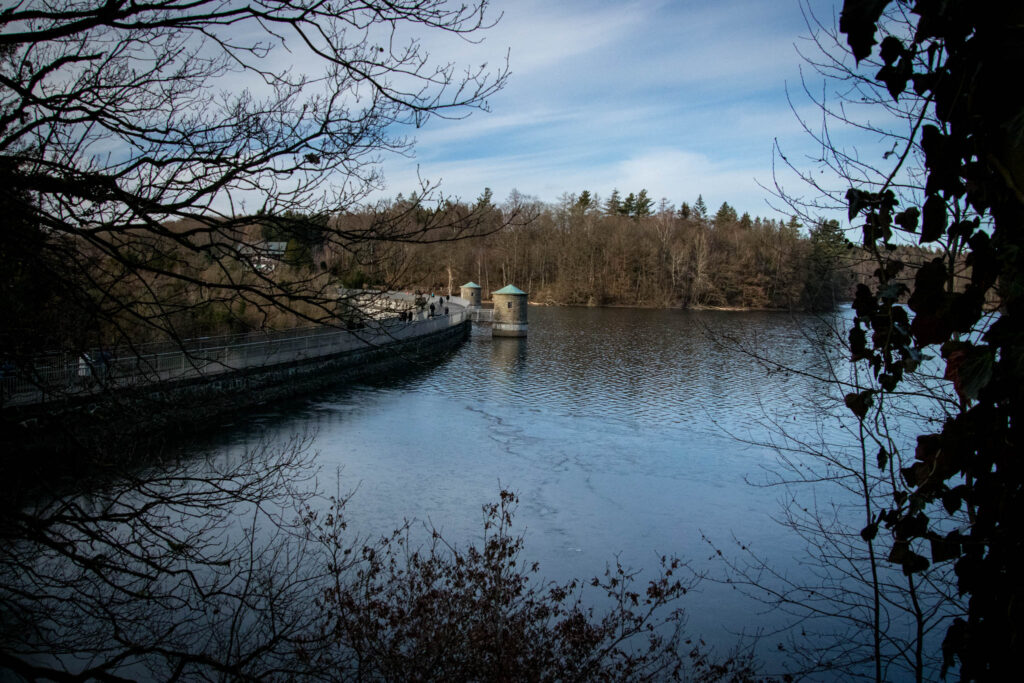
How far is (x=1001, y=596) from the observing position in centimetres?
210

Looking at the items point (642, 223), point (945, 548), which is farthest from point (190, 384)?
point (642, 223)

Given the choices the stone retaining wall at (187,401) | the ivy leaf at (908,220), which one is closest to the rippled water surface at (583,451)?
the stone retaining wall at (187,401)

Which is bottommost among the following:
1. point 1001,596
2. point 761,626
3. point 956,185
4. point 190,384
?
point 761,626

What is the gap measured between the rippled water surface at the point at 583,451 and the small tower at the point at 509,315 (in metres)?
10.8

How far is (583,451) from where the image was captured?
1700cm

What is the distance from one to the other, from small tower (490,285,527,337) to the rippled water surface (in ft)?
Answer: 35.3

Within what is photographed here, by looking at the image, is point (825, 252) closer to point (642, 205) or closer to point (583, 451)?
point (583, 451)

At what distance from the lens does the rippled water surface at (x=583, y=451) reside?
37.1 ft

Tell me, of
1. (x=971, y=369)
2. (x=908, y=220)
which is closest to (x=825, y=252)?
(x=908, y=220)

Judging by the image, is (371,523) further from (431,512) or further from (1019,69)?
(1019,69)

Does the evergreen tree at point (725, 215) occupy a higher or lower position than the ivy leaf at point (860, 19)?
higher

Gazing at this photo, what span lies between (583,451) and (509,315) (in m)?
27.4

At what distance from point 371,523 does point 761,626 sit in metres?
6.02

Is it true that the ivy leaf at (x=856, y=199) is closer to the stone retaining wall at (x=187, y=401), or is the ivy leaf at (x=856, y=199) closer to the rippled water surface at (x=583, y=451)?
the stone retaining wall at (x=187, y=401)
